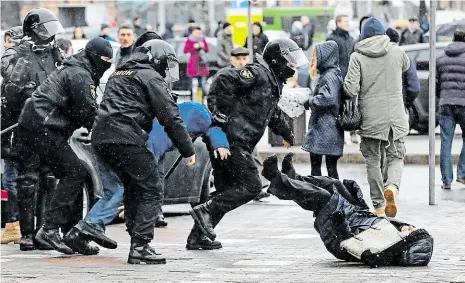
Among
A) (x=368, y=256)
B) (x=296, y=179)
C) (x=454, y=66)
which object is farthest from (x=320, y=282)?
(x=454, y=66)

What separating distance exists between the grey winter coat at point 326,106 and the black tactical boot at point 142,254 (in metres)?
3.35

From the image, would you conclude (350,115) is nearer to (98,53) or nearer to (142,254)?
(98,53)

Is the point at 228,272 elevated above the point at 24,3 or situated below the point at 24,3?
above

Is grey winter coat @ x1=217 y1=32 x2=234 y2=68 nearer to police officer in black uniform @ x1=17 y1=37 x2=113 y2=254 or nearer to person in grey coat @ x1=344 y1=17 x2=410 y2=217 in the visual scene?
person in grey coat @ x1=344 y1=17 x2=410 y2=217

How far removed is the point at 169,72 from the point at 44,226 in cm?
171

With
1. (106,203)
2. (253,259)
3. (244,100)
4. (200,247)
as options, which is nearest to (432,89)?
(244,100)

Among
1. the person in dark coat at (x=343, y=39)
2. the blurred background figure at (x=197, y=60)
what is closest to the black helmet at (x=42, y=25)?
the person in dark coat at (x=343, y=39)

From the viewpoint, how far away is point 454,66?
16.7 meters

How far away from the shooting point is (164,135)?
12.8m

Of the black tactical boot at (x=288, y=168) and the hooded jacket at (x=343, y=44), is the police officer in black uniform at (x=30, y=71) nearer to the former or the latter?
the black tactical boot at (x=288, y=168)

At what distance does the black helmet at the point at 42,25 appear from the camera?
12203 millimetres

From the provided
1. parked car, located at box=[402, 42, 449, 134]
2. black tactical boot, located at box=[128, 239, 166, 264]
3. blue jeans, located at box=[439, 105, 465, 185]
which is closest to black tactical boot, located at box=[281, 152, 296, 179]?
black tactical boot, located at box=[128, 239, 166, 264]

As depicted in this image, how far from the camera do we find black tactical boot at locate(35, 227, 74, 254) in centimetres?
1160

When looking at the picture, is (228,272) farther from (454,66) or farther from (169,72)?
(454,66)
